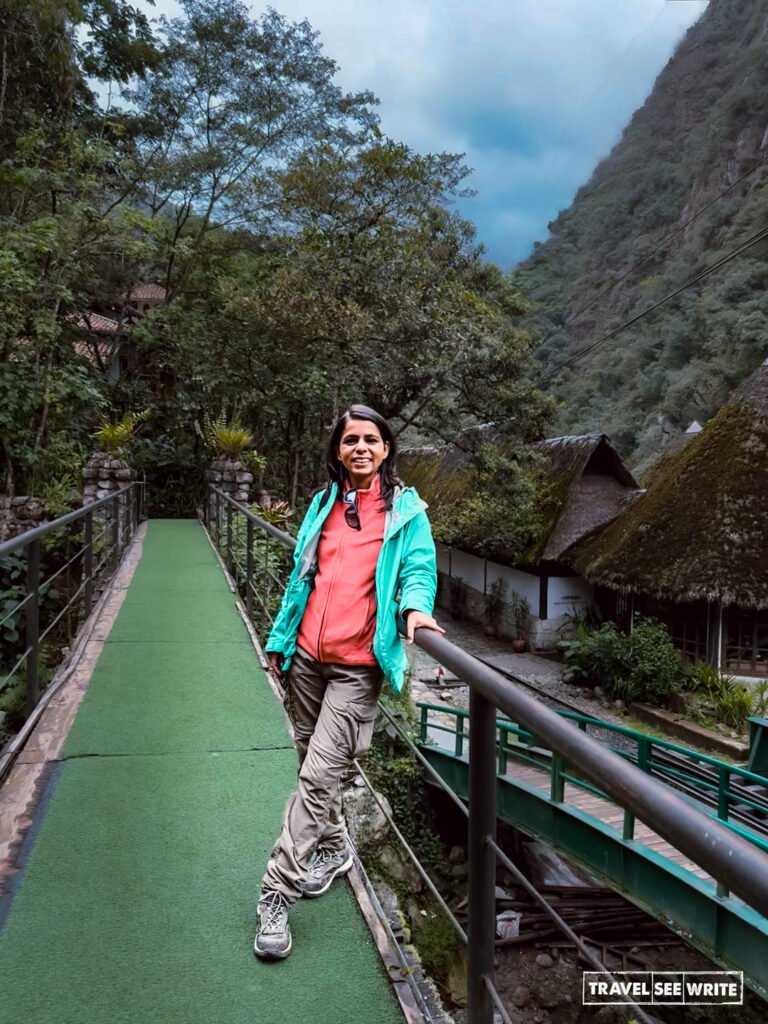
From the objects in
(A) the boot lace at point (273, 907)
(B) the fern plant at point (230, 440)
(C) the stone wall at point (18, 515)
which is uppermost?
(B) the fern plant at point (230, 440)

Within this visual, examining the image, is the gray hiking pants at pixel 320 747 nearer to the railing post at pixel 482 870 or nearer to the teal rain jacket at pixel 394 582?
the teal rain jacket at pixel 394 582

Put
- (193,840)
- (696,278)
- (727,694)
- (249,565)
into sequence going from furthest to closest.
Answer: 1. (696,278)
2. (727,694)
3. (249,565)
4. (193,840)

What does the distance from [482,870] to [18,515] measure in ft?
38.9

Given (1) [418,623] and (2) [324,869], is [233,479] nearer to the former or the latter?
(2) [324,869]

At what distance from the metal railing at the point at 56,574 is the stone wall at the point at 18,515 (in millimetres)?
665

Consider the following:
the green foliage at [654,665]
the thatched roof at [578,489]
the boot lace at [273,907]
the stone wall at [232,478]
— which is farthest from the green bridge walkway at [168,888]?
the thatched roof at [578,489]

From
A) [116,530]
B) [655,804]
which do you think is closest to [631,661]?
[116,530]

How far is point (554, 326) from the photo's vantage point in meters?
46.3

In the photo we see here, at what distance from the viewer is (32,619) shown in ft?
11.6

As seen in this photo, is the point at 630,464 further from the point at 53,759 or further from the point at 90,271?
the point at 53,759

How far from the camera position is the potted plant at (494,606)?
17.8 m

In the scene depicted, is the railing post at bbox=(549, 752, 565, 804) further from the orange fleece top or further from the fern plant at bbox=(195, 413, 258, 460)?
the fern plant at bbox=(195, 413, 258, 460)

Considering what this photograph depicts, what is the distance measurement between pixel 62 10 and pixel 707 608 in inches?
596

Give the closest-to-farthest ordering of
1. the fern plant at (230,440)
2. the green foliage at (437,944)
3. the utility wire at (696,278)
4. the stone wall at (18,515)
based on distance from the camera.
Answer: the green foliage at (437,944) < the stone wall at (18,515) < the fern plant at (230,440) < the utility wire at (696,278)
